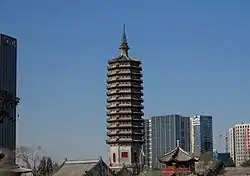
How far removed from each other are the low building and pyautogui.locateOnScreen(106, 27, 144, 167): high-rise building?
30233 millimetres

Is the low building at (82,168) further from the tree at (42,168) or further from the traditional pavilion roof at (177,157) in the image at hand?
the traditional pavilion roof at (177,157)

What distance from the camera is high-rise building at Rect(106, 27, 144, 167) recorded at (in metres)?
102

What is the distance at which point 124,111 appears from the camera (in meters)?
103

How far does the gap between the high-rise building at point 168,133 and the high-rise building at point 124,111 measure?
217 feet

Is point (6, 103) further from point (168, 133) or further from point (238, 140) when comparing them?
point (238, 140)

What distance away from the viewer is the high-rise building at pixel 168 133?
6708 inches

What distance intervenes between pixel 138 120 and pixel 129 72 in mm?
9082

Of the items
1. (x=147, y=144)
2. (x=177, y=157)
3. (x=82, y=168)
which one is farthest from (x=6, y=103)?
(x=147, y=144)

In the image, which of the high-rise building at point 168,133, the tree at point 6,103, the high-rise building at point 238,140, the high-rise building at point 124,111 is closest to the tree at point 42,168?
the high-rise building at point 124,111

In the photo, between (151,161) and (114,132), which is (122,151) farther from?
(151,161)

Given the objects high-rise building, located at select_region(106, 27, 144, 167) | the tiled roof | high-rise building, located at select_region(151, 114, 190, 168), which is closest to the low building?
the tiled roof

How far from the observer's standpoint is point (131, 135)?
102 meters

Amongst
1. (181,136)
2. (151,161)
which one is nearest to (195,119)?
(181,136)

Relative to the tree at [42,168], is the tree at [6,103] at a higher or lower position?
higher
